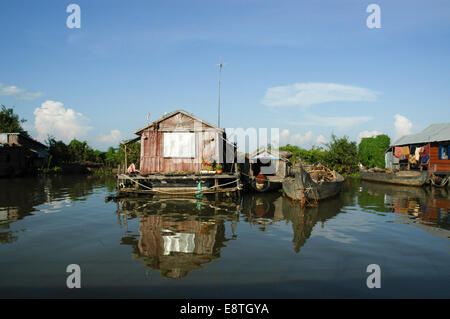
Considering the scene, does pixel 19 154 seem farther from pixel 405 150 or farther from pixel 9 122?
pixel 405 150

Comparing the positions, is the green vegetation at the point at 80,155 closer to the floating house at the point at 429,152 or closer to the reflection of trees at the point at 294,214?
the reflection of trees at the point at 294,214

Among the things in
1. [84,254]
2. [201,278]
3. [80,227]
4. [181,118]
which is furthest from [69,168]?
[201,278]

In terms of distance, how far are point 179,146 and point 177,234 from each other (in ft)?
30.4

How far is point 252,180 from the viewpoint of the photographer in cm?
1973

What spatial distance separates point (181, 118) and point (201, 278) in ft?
42.4

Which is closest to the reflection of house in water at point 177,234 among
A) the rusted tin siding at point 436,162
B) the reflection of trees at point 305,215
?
the reflection of trees at point 305,215

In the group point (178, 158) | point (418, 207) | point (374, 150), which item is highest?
point (374, 150)

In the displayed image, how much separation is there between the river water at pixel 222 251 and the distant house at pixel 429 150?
538 inches

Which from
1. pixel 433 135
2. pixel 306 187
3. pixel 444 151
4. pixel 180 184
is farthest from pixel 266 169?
pixel 433 135

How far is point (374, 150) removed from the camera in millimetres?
37875

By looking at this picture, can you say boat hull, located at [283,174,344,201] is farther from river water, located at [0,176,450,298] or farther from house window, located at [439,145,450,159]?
house window, located at [439,145,450,159]

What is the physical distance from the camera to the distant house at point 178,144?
1738 centimetres

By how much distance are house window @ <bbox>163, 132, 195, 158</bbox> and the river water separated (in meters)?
4.86

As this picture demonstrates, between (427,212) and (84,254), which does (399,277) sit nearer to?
(84,254)
